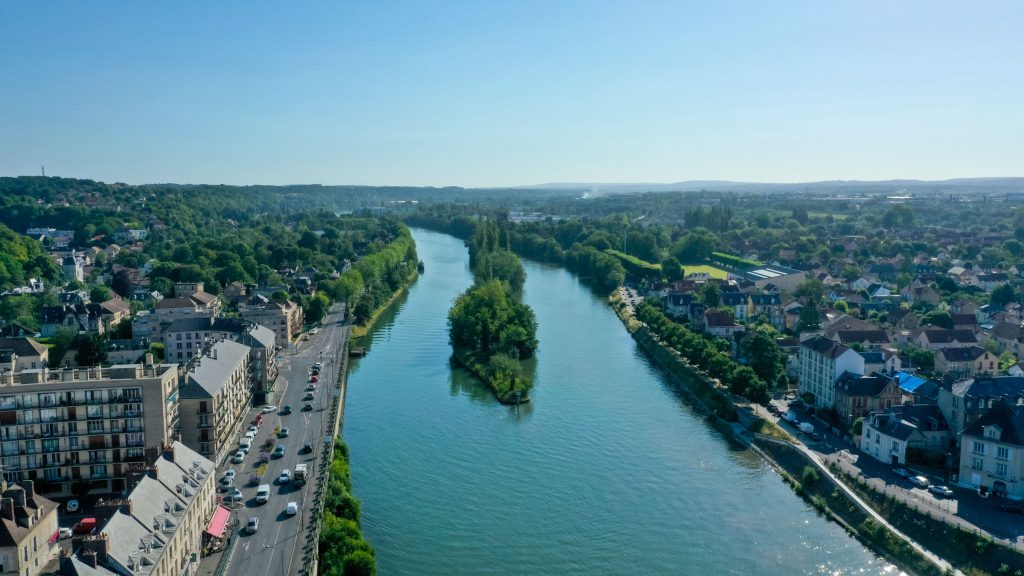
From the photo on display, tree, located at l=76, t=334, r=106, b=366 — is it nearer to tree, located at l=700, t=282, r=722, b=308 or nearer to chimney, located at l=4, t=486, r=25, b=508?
chimney, located at l=4, t=486, r=25, b=508

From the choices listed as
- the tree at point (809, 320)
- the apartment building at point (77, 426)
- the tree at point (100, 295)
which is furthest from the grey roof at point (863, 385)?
the tree at point (100, 295)

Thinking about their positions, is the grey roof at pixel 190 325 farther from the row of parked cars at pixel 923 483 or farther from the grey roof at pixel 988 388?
the grey roof at pixel 988 388

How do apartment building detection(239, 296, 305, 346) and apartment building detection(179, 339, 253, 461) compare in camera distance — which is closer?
apartment building detection(179, 339, 253, 461)

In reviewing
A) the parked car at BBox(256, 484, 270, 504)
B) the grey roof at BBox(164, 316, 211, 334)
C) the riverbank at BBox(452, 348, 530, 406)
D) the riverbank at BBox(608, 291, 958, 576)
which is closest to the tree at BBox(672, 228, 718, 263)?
the riverbank at BBox(608, 291, 958, 576)

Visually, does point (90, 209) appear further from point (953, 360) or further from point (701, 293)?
point (953, 360)

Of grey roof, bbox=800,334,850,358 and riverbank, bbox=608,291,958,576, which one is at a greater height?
grey roof, bbox=800,334,850,358

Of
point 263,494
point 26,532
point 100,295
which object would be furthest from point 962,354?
point 100,295

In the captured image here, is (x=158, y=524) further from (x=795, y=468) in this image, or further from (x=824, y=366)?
(x=824, y=366)
